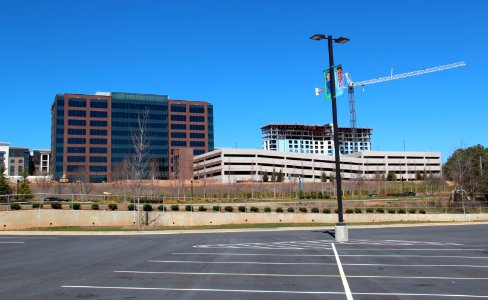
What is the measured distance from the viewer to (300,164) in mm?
134875

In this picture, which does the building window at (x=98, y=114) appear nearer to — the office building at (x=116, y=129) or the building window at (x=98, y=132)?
the office building at (x=116, y=129)

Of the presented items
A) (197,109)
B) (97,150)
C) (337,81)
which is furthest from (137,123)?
(337,81)

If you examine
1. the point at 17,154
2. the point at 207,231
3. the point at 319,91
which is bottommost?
the point at 207,231

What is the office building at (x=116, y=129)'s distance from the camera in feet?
408

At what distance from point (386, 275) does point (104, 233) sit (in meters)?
19.1

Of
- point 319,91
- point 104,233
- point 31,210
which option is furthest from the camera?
point 31,210

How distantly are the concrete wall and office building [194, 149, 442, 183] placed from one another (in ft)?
222

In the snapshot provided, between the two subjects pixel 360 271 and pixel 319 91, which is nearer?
pixel 360 271

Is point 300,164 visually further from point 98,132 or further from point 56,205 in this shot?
point 56,205

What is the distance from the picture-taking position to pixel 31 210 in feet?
97.4

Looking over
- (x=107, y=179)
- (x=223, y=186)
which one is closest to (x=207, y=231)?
(x=223, y=186)

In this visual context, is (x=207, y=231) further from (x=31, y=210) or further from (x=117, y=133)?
(x=117, y=133)

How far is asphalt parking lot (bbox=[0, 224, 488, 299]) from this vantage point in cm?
831

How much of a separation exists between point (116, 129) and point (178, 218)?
102m
